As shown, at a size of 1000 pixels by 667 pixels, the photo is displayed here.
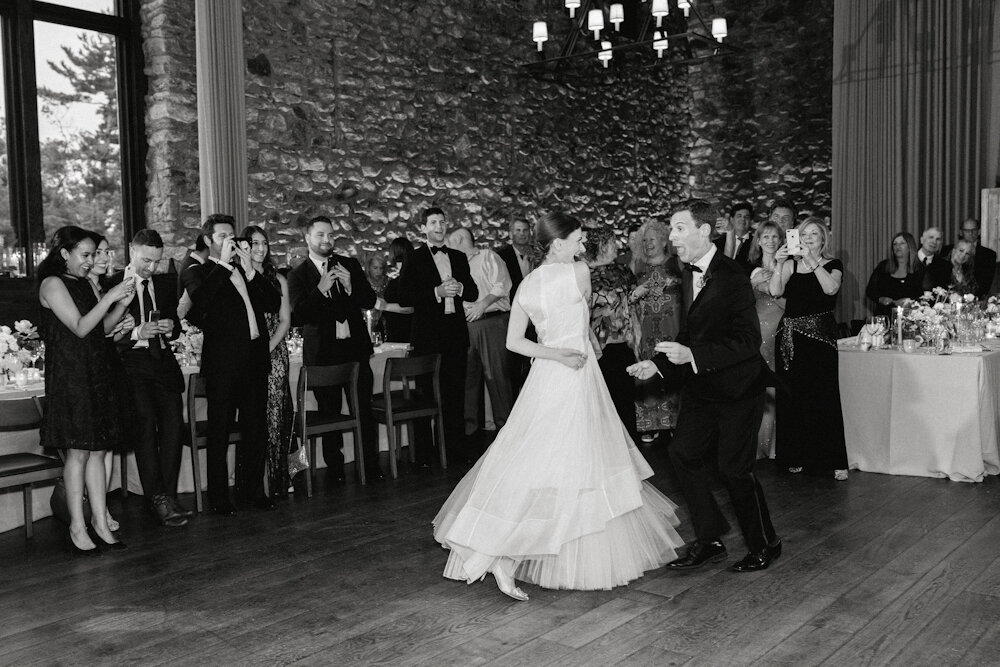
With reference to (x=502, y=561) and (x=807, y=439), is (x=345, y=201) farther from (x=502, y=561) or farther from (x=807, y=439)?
(x=502, y=561)

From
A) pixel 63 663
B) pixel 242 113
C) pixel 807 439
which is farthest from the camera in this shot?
pixel 242 113

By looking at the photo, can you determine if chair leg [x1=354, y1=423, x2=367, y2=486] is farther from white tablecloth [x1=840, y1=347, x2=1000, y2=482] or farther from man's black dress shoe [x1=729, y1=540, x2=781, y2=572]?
white tablecloth [x1=840, y1=347, x2=1000, y2=482]

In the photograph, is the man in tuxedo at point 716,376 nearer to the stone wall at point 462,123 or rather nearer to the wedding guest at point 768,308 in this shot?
the wedding guest at point 768,308

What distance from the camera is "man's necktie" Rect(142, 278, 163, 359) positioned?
15.4 ft

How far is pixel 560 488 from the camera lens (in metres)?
3.68

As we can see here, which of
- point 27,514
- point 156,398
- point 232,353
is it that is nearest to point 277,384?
point 232,353

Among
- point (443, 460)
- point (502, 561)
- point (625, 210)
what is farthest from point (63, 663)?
point (625, 210)

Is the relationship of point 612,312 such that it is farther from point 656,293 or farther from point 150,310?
point 150,310

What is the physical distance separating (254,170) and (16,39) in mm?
2004

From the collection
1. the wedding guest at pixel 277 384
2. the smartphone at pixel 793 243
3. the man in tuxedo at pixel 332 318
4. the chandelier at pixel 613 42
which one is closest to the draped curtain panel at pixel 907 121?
the chandelier at pixel 613 42

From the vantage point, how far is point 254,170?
26.8 feet

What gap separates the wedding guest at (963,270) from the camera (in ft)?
24.3

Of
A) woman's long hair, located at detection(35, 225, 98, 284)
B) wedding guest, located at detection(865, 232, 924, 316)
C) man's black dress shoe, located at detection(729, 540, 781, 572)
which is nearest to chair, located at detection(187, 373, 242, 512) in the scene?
woman's long hair, located at detection(35, 225, 98, 284)

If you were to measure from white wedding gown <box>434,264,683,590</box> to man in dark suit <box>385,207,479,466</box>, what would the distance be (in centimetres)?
214
